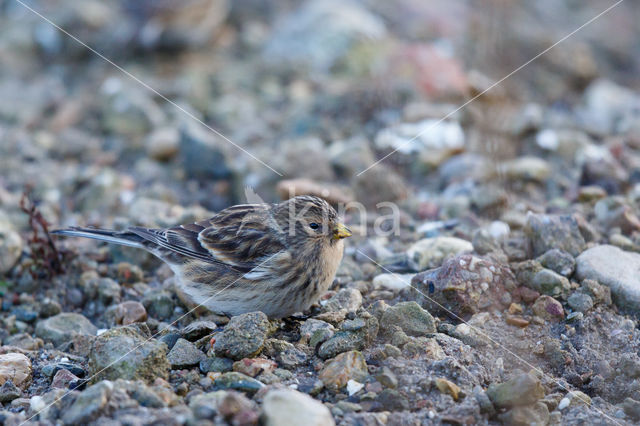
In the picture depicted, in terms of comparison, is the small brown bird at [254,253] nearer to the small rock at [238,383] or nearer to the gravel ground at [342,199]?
the gravel ground at [342,199]

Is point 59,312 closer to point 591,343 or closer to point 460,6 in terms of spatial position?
point 591,343


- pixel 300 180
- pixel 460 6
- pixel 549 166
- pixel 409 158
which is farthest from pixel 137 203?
pixel 460 6

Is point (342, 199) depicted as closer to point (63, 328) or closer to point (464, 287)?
point (464, 287)

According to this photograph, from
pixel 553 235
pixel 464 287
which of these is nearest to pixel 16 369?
pixel 464 287

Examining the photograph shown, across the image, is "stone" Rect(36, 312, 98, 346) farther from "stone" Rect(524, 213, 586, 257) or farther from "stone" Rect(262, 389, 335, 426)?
"stone" Rect(524, 213, 586, 257)

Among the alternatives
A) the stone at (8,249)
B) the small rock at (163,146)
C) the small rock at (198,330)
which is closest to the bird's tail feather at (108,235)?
the stone at (8,249)

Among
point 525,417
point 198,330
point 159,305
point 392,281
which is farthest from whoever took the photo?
point 159,305
